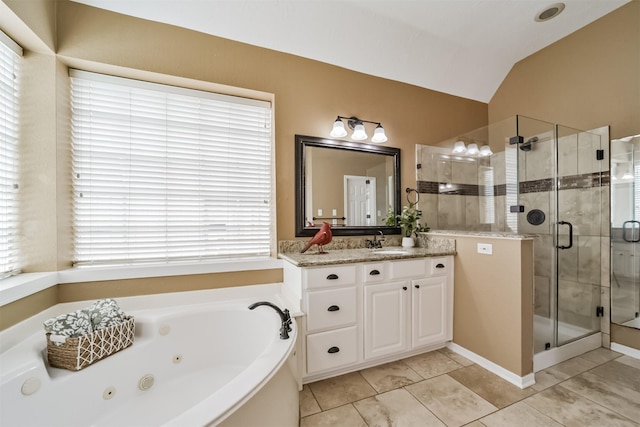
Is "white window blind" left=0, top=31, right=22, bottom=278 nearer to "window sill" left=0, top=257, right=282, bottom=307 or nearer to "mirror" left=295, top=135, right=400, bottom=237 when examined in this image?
"window sill" left=0, top=257, right=282, bottom=307

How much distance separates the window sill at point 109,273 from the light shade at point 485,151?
2.33m

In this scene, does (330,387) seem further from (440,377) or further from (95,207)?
(95,207)

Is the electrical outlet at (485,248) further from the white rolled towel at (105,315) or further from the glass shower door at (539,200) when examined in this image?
the white rolled towel at (105,315)

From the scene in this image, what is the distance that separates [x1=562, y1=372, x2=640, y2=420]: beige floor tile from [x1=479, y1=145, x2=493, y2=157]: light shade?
196 cm

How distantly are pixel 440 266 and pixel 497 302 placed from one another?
1.55 feet

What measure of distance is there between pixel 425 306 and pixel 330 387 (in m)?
1.01

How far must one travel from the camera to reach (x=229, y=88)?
209 cm

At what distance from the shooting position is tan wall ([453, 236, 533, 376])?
181cm

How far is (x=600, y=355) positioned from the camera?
2188mm

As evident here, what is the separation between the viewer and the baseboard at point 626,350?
2.15 m

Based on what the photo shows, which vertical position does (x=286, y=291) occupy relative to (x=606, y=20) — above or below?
below

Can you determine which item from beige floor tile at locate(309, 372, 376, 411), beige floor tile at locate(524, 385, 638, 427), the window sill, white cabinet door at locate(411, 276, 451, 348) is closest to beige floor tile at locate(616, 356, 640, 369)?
beige floor tile at locate(524, 385, 638, 427)

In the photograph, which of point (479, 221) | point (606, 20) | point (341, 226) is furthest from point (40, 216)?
point (606, 20)

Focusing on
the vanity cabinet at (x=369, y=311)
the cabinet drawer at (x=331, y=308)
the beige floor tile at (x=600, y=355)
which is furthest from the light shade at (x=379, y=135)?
the beige floor tile at (x=600, y=355)
